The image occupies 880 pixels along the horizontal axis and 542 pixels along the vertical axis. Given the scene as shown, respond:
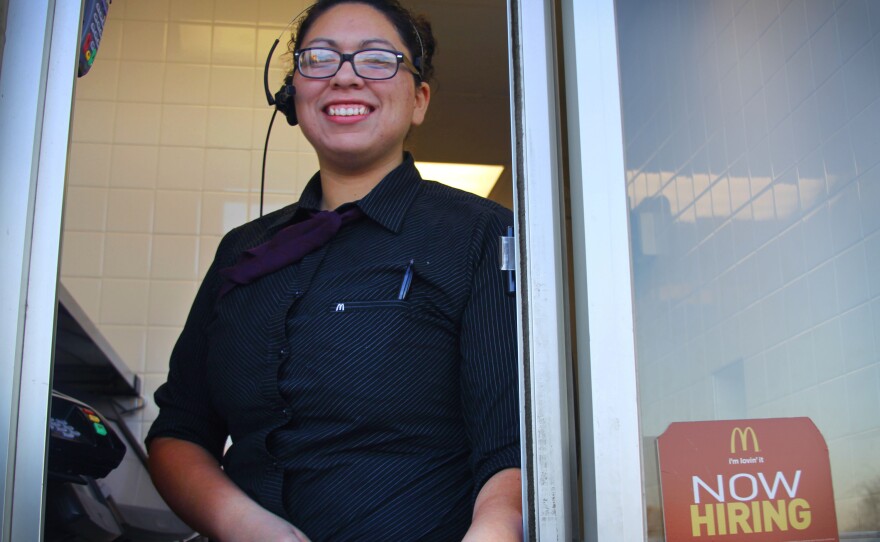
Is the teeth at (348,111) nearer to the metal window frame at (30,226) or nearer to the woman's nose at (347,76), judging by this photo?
the woman's nose at (347,76)

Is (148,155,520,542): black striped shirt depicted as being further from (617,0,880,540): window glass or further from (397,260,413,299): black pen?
(617,0,880,540): window glass

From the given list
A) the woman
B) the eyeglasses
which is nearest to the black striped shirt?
the woman

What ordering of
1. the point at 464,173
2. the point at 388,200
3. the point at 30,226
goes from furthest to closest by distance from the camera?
1. the point at 464,173
2. the point at 388,200
3. the point at 30,226

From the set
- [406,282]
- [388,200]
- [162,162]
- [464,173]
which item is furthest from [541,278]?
[464,173]

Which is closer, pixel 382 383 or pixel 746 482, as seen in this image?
pixel 746 482

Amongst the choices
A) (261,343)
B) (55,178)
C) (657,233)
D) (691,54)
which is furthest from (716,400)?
(55,178)

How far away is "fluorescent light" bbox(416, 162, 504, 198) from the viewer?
14.2ft

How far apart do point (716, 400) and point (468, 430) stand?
0.33 meters

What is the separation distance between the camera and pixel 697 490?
1.05 metres

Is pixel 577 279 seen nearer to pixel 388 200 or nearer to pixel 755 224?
pixel 755 224

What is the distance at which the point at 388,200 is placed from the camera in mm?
1396

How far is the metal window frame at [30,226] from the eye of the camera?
0.99 metres

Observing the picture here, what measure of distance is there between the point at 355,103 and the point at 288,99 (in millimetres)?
163

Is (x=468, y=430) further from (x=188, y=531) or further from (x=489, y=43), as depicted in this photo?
(x=489, y=43)
